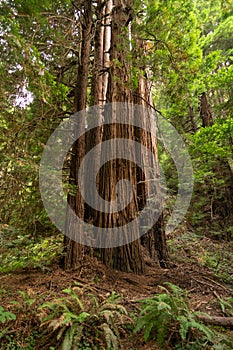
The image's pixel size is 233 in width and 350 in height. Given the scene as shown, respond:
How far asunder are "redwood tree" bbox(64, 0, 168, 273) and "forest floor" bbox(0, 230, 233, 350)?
0.90ft

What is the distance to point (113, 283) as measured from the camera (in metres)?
4.38

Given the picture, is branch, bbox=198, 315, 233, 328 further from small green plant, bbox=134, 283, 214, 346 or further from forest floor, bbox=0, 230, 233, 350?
forest floor, bbox=0, 230, 233, 350

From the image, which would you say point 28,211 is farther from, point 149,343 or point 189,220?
point 189,220

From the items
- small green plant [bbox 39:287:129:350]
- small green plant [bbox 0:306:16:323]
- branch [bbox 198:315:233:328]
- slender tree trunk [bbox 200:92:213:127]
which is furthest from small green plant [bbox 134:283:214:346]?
slender tree trunk [bbox 200:92:213:127]

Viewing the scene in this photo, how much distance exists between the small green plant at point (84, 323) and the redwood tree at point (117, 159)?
151 centimetres

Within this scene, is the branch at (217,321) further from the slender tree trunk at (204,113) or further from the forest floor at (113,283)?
the slender tree trunk at (204,113)

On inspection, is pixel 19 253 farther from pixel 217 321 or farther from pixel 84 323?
pixel 217 321

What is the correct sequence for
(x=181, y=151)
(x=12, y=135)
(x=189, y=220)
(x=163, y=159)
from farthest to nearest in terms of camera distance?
→ (x=163, y=159) → (x=189, y=220) → (x=181, y=151) → (x=12, y=135)

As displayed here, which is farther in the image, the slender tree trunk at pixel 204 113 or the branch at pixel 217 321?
the slender tree trunk at pixel 204 113

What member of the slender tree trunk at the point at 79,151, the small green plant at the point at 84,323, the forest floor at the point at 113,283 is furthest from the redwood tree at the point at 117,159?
the small green plant at the point at 84,323

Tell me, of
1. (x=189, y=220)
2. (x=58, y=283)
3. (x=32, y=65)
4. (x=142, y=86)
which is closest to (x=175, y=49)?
(x=142, y=86)

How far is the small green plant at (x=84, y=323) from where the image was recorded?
8.57 ft

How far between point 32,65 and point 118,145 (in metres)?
2.35

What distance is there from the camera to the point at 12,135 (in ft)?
14.9
